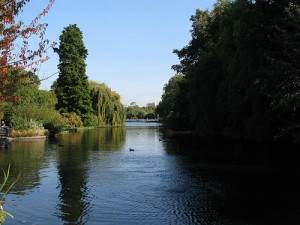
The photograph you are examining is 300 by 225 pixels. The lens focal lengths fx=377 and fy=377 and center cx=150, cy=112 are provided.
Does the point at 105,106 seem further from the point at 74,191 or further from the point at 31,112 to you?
the point at 74,191

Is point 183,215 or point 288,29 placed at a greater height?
point 288,29

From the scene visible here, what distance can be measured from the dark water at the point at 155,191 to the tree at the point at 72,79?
1658 inches

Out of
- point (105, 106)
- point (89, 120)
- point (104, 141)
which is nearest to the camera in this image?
point (104, 141)

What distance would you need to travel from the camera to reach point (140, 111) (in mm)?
161625

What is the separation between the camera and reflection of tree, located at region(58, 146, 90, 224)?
9.70 metres

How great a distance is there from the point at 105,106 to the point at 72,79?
11.2 meters

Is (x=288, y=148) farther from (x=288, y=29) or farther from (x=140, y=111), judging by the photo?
(x=140, y=111)

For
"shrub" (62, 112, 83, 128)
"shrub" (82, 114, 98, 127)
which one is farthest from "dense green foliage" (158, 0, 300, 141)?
A: "shrub" (82, 114, 98, 127)

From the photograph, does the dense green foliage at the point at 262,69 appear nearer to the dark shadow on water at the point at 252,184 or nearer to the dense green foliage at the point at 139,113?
the dark shadow on water at the point at 252,184

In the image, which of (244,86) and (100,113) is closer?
(244,86)

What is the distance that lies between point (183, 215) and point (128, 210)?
4.94 feet

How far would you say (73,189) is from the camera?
12703 mm

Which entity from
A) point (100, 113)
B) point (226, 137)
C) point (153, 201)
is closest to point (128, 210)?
point (153, 201)

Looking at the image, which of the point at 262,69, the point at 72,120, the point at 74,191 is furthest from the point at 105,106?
the point at 74,191
